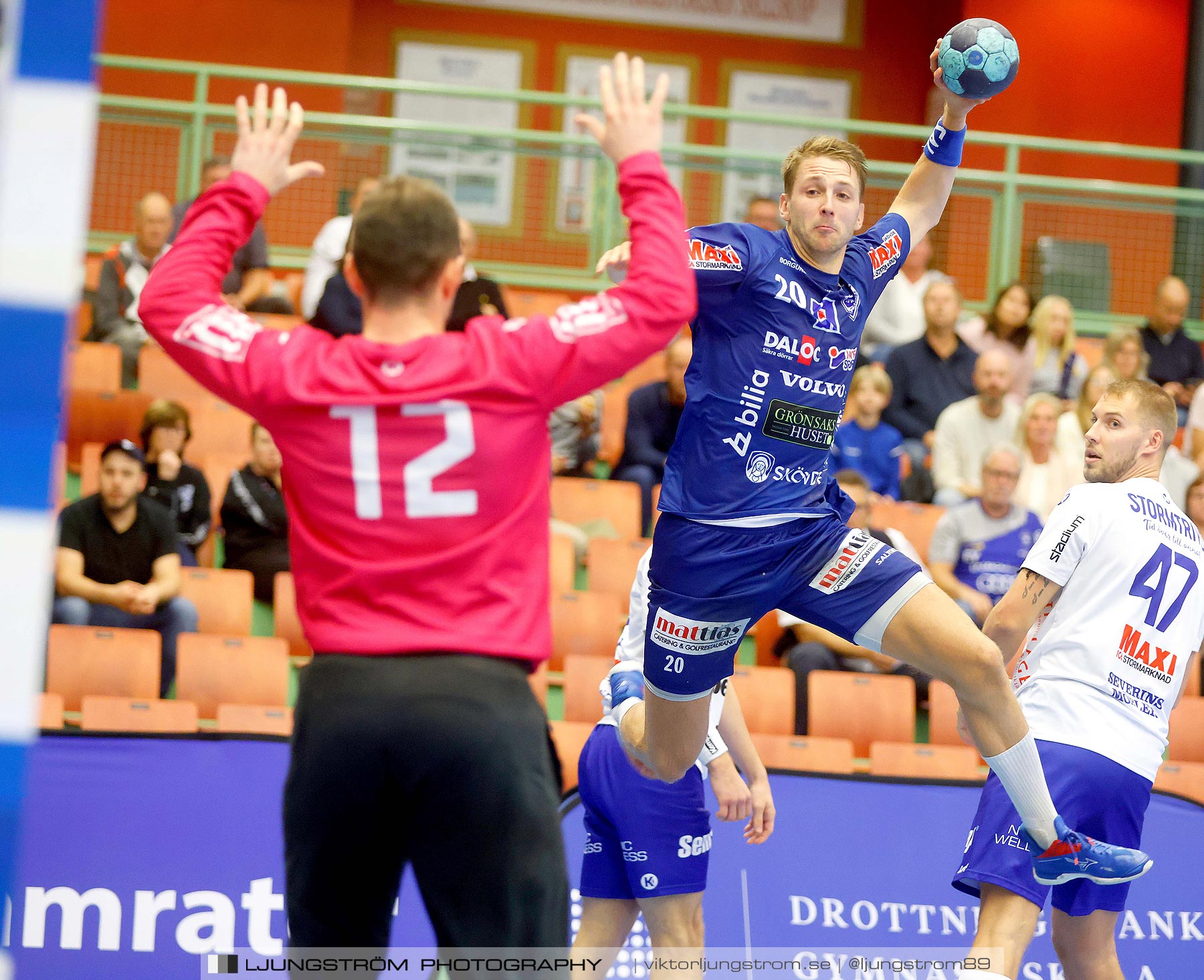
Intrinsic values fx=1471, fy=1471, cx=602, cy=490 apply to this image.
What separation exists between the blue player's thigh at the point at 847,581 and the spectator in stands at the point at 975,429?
Answer: 18.6 ft

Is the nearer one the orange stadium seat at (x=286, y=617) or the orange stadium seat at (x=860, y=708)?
the orange stadium seat at (x=860, y=708)

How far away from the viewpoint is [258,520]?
27.8ft

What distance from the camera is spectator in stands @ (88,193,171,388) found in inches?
404

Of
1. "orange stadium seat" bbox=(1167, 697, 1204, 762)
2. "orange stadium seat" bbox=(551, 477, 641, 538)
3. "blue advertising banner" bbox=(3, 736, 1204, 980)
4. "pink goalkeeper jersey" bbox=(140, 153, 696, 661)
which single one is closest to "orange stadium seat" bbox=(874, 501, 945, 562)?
"orange stadium seat" bbox=(551, 477, 641, 538)

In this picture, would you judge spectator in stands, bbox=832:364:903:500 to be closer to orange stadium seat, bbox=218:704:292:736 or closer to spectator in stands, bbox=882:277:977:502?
spectator in stands, bbox=882:277:977:502

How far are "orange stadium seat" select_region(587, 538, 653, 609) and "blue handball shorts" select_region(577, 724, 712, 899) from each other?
3.81 metres

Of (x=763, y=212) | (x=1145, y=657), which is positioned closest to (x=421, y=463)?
(x=1145, y=657)

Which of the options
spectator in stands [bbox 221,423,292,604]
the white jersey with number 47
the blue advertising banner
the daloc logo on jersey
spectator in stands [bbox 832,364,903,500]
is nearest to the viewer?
the daloc logo on jersey

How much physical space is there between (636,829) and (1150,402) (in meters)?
2.22

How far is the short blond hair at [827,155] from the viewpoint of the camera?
462cm

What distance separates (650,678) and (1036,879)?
135 cm

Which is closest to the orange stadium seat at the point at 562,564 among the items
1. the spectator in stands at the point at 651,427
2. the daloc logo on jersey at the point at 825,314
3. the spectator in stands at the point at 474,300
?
the spectator in stands at the point at 651,427

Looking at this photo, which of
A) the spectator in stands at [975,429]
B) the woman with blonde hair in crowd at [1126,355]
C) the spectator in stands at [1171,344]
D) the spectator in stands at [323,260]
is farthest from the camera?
the spectator in stands at [1171,344]

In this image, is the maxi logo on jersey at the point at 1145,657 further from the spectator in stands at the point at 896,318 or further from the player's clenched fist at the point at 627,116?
the spectator in stands at the point at 896,318
